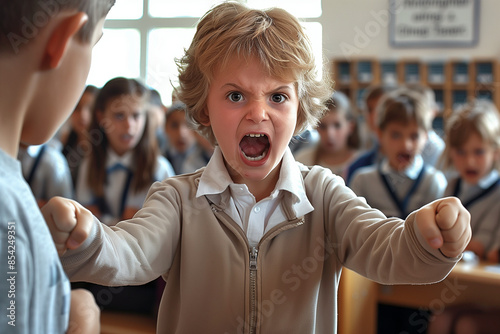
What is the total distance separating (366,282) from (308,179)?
1.35 meters

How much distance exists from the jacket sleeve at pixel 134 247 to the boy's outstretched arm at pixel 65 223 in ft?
0.18

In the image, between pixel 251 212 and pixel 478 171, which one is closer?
pixel 251 212

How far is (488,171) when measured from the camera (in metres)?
2.54

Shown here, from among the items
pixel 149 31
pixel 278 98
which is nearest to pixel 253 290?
pixel 278 98

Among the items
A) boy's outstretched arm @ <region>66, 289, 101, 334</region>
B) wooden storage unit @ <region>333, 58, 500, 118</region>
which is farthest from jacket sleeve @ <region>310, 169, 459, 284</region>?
wooden storage unit @ <region>333, 58, 500, 118</region>

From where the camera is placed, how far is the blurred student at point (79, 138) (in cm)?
304

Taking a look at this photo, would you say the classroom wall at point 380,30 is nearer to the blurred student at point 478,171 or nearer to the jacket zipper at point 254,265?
the blurred student at point 478,171

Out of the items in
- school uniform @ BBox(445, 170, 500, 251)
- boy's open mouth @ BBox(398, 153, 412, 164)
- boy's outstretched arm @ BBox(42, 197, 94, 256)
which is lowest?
school uniform @ BBox(445, 170, 500, 251)

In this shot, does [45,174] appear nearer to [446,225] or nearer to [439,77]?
[446,225]

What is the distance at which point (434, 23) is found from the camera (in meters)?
6.82

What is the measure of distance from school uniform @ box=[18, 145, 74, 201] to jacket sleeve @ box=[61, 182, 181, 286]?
2.07 meters

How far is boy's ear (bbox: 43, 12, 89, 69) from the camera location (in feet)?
1.81

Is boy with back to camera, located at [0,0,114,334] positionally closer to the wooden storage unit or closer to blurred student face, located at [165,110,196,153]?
blurred student face, located at [165,110,196,153]

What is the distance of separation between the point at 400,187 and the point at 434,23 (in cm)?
491
